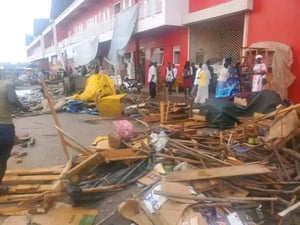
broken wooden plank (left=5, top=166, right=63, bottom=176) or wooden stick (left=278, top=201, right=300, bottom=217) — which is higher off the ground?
wooden stick (left=278, top=201, right=300, bottom=217)

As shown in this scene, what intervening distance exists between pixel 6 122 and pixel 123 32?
15.0 m

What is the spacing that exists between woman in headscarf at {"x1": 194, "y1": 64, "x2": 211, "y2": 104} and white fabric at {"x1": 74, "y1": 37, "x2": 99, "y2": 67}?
1233 cm

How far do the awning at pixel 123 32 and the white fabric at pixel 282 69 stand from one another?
9538mm

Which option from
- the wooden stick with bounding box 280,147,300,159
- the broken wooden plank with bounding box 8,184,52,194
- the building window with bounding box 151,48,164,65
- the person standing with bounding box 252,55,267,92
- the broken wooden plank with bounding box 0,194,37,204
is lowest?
the broken wooden plank with bounding box 0,194,37,204

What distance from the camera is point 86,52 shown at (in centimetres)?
2355

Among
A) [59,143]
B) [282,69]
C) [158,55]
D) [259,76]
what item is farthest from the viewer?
[158,55]

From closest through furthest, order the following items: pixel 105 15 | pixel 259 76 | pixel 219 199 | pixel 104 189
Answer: pixel 219 199
pixel 104 189
pixel 259 76
pixel 105 15

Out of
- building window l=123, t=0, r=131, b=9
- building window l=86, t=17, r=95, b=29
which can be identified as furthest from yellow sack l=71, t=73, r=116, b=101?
building window l=86, t=17, r=95, b=29

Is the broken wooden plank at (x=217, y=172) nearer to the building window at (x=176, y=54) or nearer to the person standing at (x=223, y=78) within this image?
the person standing at (x=223, y=78)

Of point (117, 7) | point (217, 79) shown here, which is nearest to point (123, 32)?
point (117, 7)

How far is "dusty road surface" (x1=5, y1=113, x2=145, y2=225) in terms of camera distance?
4113 mm

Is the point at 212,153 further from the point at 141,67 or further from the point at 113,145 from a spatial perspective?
the point at 141,67

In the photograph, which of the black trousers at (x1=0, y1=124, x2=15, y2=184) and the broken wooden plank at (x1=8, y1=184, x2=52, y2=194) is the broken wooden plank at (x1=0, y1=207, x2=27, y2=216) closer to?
the broken wooden plank at (x1=8, y1=184, x2=52, y2=194)

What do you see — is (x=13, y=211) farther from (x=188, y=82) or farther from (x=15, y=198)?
(x=188, y=82)
